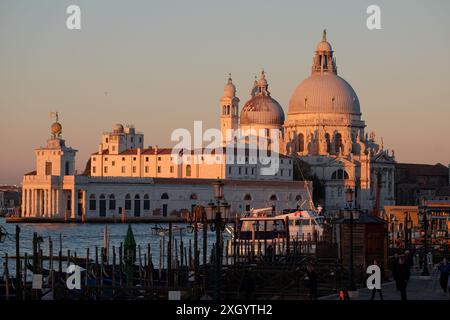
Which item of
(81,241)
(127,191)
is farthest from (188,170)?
(81,241)

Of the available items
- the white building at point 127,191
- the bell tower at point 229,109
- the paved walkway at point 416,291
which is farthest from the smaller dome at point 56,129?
the paved walkway at point 416,291

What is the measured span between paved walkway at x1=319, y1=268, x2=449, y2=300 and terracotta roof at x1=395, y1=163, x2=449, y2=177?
11061cm

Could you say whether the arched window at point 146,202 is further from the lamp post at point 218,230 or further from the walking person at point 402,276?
the walking person at point 402,276

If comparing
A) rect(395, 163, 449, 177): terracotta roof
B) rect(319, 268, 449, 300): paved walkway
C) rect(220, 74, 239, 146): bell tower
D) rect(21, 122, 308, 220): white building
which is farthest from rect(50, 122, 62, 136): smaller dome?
rect(319, 268, 449, 300): paved walkway

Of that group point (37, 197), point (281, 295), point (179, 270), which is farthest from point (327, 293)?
point (37, 197)

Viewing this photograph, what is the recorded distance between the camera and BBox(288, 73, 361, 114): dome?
12731 cm

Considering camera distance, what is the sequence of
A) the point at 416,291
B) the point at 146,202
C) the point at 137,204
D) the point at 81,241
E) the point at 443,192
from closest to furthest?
the point at 416,291 → the point at 81,241 → the point at 137,204 → the point at 146,202 → the point at 443,192

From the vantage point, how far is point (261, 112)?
5157 inches

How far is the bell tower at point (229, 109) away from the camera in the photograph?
132m

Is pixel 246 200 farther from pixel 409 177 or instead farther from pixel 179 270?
pixel 179 270

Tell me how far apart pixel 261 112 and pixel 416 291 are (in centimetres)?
10419

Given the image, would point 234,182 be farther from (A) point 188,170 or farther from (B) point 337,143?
(B) point 337,143

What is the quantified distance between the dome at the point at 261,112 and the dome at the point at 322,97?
298 centimetres

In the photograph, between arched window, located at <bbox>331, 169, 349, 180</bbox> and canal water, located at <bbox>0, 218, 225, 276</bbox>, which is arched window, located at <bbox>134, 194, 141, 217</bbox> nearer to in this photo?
canal water, located at <bbox>0, 218, 225, 276</bbox>
